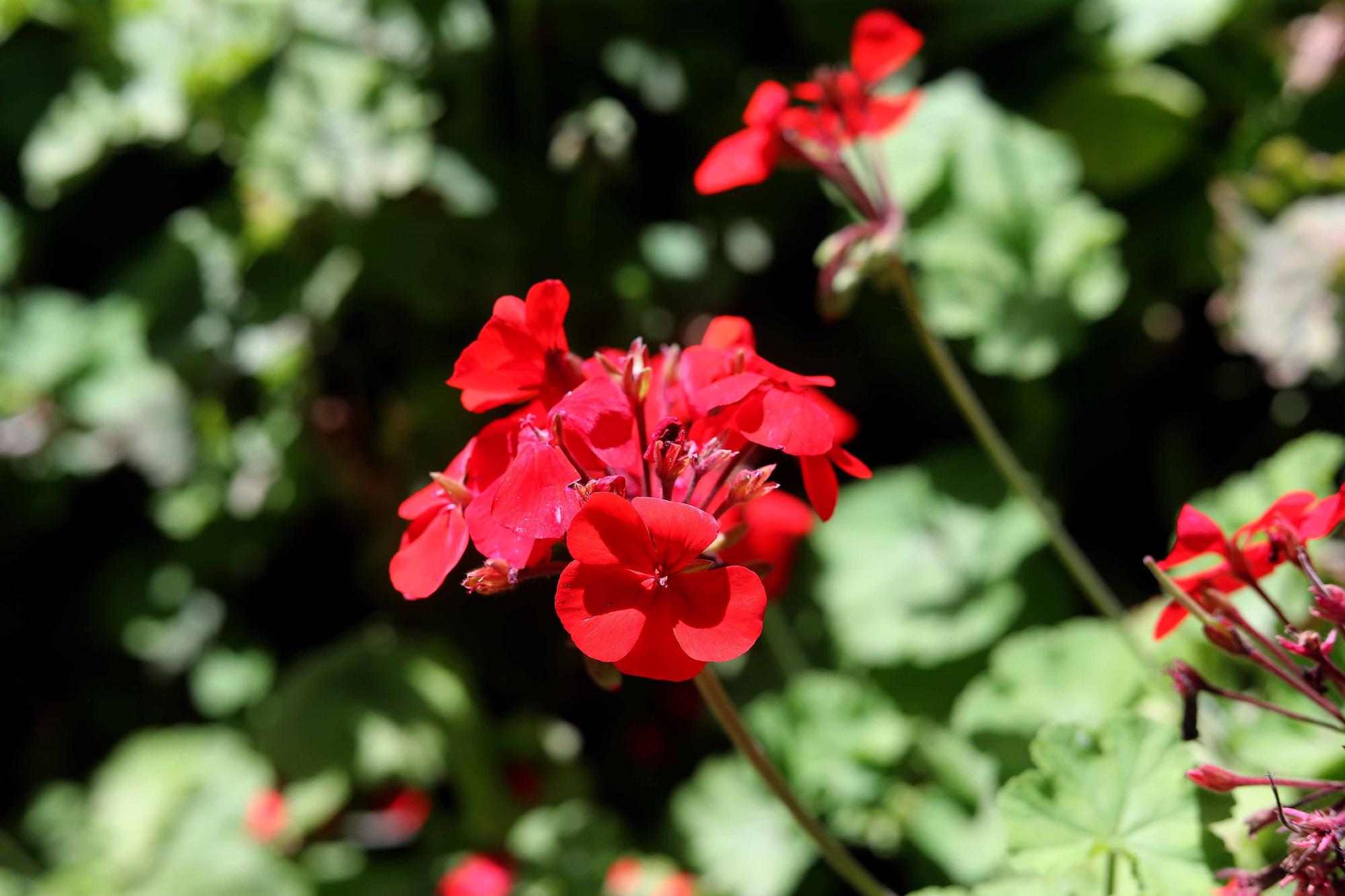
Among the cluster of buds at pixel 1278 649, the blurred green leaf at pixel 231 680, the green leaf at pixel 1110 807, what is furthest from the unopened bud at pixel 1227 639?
the blurred green leaf at pixel 231 680

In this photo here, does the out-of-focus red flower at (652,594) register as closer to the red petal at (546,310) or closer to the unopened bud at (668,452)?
the unopened bud at (668,452)

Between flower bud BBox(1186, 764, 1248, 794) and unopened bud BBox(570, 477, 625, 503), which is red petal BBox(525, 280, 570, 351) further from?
flower bud BBox(1186, 764, 1248, 794)

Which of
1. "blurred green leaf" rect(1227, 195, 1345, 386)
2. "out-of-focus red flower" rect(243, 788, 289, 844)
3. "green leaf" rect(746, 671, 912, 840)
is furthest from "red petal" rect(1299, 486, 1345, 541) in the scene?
"out-of-focus red flower" rect(243, 788, 289, 844)

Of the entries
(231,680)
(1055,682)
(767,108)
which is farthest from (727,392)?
(231,680)

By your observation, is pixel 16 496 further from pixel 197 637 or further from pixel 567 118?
pixel 567 118

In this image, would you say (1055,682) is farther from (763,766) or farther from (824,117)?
(824,117)

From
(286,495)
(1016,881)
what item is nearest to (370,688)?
(286,495)

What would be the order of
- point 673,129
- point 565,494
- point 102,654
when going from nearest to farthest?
point 565,494, point 673,129, point 102,654

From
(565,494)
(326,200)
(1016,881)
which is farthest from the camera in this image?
(326,200)
